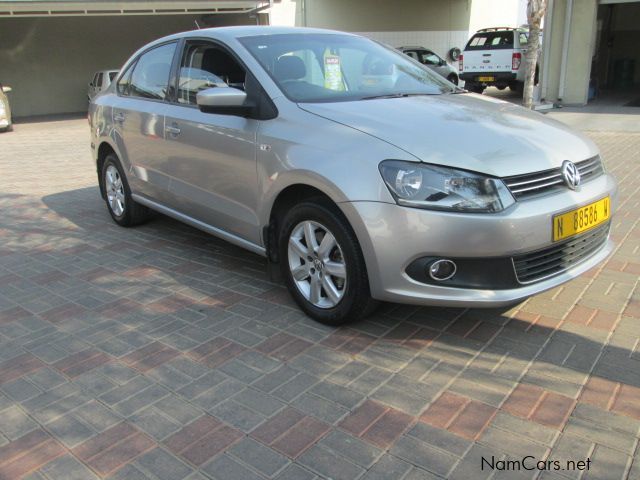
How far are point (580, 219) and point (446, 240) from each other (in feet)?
2.70

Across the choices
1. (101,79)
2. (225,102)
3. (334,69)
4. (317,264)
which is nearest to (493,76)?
(101,79)

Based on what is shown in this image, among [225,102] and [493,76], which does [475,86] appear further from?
[225,102]

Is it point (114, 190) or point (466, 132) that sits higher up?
point (466, 132)

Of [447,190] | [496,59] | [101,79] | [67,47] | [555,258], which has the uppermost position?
[67,47]

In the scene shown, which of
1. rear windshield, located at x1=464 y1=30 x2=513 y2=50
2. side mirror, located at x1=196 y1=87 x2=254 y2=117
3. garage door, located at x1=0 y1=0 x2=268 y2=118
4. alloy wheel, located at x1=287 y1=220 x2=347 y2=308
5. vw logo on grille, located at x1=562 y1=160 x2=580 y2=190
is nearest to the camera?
vw logo on grille, located at x1=562 y1=160 x2=580 y2=190

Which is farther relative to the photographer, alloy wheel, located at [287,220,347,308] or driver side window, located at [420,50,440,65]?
driver side window, located at [420,50,440,65]

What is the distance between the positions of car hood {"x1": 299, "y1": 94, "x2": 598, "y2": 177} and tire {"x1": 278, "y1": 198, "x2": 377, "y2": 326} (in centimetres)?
52

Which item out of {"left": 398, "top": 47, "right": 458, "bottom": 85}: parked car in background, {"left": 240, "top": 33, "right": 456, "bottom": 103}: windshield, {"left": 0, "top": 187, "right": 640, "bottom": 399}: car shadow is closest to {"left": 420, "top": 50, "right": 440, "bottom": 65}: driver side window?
{"left": 398, "top": 47, "right": 458, "bottom": 85}: parked car in background

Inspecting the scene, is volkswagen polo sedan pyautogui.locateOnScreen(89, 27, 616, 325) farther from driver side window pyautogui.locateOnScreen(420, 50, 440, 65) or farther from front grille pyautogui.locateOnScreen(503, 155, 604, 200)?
driver side window pyautogui.locateOnScreen(420, 50, 440, 65)

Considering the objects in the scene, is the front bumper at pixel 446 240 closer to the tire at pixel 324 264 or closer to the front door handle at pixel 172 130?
the tire at pixel 324 264

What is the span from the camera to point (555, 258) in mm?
2986

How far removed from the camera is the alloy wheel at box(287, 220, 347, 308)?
3.16 m

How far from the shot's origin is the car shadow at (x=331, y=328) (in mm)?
2871

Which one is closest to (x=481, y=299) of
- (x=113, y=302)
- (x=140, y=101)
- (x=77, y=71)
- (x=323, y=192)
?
(x=323, y=192)
